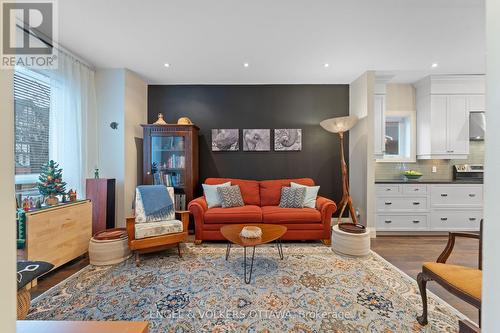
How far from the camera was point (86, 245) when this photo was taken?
2686mm

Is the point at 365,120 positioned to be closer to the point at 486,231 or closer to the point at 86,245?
the point at 486,231

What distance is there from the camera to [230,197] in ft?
11.3

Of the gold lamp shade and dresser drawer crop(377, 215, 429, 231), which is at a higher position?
the gold lamp shade

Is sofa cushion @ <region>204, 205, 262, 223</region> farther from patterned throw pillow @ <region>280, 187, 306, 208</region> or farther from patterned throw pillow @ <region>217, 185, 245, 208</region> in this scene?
patterned throw pillow @ <region>280, 187, 306, 208</region>

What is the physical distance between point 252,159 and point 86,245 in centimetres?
280

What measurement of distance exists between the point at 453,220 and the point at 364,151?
191 centimetres

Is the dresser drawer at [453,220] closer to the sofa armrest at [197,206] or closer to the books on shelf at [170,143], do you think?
the sofa armrest at [197,206]

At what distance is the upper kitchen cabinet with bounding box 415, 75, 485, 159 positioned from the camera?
3.67m

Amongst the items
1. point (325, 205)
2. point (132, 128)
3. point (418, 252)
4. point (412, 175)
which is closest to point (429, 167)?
point (412, 175)

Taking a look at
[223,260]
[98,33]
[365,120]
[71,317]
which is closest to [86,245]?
[71,317]

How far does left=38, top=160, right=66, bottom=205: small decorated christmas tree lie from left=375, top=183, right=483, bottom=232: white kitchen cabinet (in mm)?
4586

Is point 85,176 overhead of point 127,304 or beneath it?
overhead

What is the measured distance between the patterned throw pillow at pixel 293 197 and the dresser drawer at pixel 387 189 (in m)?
1.34

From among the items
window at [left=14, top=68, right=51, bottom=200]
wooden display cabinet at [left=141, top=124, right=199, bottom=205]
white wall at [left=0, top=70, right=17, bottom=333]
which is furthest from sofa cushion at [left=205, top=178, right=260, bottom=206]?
white wall at [left=0, top=70, right=17, bottom=333]
